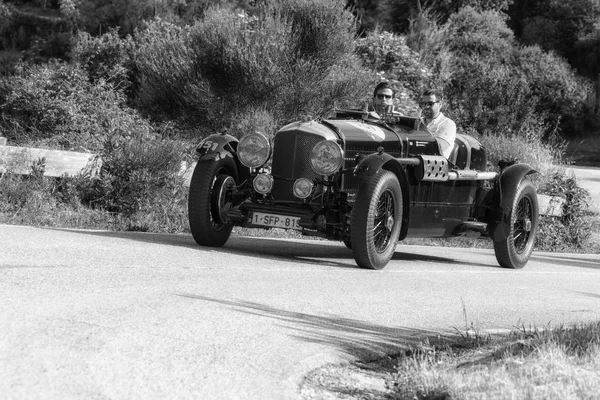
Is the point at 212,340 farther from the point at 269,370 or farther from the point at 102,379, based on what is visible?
the point at 102,379

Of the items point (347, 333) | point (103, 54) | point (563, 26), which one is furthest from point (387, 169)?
point (563, 26)

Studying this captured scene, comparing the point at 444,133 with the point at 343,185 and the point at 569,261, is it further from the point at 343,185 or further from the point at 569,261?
the point at 569,261

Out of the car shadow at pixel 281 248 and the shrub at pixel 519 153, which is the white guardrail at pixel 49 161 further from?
the shrub at pixel 519 153

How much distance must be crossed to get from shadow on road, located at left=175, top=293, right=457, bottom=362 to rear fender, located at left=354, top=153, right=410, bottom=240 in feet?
9.67

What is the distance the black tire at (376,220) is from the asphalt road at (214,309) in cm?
24

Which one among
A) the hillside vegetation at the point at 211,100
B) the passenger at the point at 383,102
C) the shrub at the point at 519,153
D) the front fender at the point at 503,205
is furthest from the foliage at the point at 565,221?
the passenger at the point at 383,102

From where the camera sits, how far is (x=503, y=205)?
1234 cm

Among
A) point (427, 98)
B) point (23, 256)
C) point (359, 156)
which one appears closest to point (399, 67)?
point (427, 98)

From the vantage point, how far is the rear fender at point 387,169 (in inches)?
405

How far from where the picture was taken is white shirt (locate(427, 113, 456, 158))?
38.9 ft

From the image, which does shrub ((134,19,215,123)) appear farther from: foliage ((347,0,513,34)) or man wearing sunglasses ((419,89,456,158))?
foliage ((347,0,513,34))

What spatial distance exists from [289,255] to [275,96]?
9989 millimetres

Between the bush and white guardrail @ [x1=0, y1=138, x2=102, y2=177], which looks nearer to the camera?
white guardrail @ [x1=0, y1=138, x2=102, y2=177]

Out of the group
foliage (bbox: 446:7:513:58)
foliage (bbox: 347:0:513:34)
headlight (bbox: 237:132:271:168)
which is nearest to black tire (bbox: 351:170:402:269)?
headlight (bbox: 237:132:271:168)
